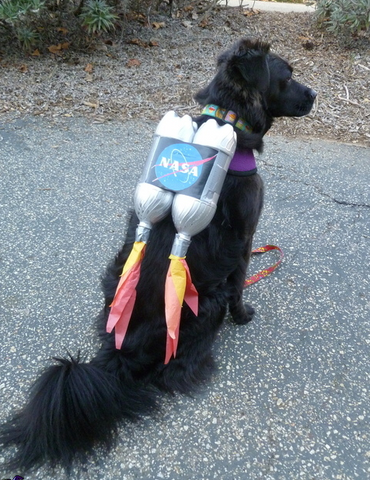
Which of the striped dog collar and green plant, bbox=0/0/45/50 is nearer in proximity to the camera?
the striped dog collar

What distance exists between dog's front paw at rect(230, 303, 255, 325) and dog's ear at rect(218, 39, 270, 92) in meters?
1.09

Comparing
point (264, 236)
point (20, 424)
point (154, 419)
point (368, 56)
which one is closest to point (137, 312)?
point (154, 419)

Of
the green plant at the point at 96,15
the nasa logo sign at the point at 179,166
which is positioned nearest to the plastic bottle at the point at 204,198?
the nasa logo sign at the point at 179,166

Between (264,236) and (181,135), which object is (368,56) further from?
(181,135)

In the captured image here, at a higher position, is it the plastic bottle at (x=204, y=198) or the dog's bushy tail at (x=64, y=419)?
the plastic bottle at (x=204, y=198)

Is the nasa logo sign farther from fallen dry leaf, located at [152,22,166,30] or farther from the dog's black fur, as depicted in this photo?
fallen dry leaf, located at [152,22,166,30]

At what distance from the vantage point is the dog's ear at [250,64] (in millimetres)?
1793

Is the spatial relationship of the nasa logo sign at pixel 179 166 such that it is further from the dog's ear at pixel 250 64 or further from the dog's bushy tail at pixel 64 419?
the dog's bushy tail at pixel 64 419

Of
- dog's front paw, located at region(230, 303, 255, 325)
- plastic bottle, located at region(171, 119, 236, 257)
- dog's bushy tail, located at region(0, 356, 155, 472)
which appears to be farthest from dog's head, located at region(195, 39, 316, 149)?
dog's bushy tail, located at region(0, 356, 155, 472)

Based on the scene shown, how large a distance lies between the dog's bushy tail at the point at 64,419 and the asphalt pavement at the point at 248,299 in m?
0.07

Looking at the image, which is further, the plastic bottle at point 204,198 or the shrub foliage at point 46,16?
the shrub foliage at point 46,16

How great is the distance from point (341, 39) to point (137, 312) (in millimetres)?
5137

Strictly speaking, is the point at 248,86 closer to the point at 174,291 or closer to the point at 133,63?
the point at 174,291

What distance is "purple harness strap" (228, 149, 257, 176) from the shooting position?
181cm
